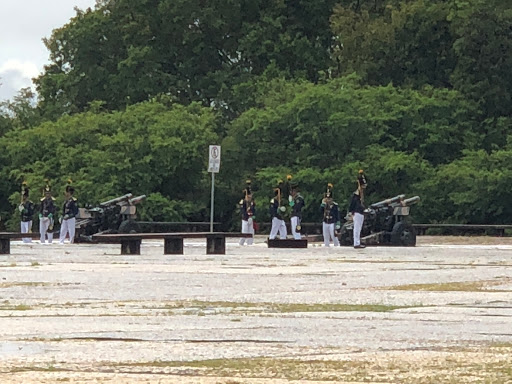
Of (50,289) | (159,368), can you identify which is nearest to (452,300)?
(50,289)

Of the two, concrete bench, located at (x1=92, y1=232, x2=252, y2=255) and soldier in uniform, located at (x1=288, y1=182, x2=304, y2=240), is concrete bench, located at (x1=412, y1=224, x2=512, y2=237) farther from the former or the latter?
concrete bench, located at (x1=92, y1=232, x2=252, y2=255)

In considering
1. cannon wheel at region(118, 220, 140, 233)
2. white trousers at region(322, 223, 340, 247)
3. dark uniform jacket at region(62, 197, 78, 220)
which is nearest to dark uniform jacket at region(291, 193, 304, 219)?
white trousers at region(322, 223, 340, 247)

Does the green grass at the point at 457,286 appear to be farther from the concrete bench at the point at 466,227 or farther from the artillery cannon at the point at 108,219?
the concrete bench at the point at 466,227

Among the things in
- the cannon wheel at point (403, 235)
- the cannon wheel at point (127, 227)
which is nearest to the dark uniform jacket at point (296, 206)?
the cannon wheel at point (403, 235)

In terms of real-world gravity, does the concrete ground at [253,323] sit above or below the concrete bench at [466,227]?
below

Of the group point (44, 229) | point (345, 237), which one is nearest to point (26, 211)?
point (44, 229)

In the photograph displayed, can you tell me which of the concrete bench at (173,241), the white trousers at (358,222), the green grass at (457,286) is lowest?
the green grass at (457,286)

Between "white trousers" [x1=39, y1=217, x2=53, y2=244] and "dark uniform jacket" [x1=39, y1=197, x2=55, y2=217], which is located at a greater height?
"dark uniform jacket" [x1=39, y1=197, x2=55, y2=217]

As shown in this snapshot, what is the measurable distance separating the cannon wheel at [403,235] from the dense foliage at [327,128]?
1404 centimetres

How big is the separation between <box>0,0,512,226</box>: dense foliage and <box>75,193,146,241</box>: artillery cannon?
10.6 m

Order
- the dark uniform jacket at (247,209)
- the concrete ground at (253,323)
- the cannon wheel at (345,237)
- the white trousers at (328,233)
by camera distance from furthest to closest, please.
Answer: the dark uniform jacket at (247,209)
the cannon wheel at (345,237)
the white trousers at (328,233)
the concrete ground at (253,323)

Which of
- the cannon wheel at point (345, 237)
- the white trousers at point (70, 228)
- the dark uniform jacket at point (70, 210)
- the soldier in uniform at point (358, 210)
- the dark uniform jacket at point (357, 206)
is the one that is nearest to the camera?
the soldier in uniform at point (358, 210)

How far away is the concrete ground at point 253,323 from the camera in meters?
11.4

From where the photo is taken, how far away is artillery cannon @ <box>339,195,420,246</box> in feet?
152
